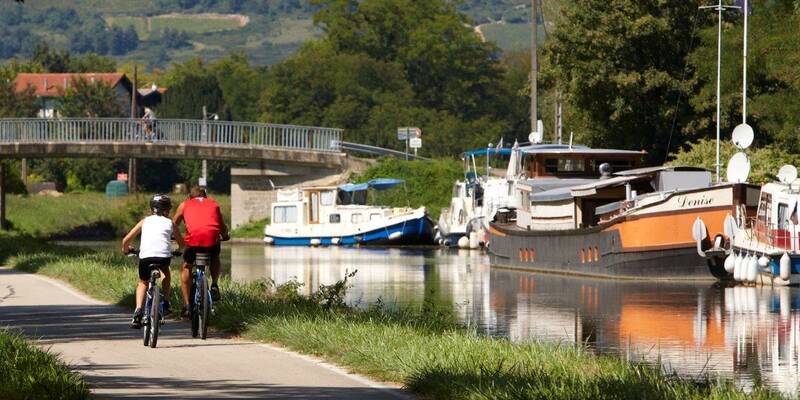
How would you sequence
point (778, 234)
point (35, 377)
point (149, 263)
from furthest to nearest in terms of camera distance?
1. point (778, 234)
2. point (149, 263)
3. point (35, 377)

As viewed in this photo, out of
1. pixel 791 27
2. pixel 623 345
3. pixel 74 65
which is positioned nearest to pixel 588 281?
pixel 791 27

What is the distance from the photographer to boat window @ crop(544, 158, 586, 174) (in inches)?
2084

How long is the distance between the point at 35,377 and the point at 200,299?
5585 millimetres

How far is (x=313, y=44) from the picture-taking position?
503ft

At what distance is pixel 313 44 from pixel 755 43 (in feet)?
340

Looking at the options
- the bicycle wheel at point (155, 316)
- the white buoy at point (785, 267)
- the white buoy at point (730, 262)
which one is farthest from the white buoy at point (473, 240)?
the bicycle wheel at point (155, 316)

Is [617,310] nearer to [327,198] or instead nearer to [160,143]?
[327,198]

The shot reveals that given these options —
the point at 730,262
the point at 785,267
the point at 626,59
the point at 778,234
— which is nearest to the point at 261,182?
the point at 626,59

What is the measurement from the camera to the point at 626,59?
62.2m

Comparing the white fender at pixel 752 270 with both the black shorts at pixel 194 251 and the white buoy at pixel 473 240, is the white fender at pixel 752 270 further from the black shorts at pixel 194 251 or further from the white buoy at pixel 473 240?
the white buoy at pixel 473 240

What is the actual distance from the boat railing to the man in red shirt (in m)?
21.0

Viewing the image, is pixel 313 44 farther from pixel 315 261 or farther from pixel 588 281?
pixel 588 281

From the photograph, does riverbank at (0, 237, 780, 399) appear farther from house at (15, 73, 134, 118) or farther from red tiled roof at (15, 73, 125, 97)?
red tiled roof at (15, 73, 125, 97)

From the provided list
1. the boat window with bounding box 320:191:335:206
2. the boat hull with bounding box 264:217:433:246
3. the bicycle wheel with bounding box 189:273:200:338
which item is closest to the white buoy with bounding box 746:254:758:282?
the bicycle wheel with bounding box 189:273:200:338
